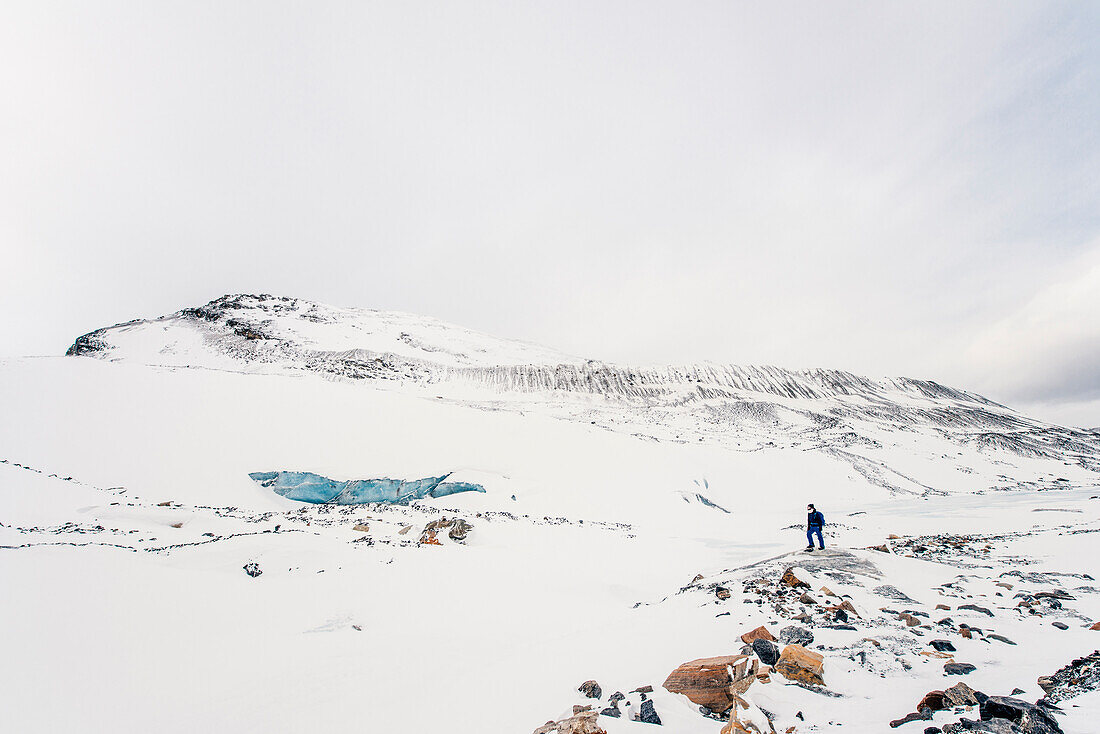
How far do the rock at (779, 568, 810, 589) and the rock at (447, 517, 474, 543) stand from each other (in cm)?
741

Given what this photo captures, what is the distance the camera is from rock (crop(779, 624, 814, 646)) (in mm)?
5016

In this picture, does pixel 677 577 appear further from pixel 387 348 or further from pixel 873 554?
pixel 387 348

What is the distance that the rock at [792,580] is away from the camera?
6.93m

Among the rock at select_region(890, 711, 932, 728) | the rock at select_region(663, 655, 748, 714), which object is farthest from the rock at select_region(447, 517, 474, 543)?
the rock at select_region(890, 711, 932, 728)

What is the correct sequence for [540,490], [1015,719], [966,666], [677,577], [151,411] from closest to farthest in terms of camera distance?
[1015,719]
[966,666]
[677,577]
[151,411]
[540,490]

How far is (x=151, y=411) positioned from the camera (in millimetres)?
16922

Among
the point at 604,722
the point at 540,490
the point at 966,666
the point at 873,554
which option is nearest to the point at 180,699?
the point at 604,722

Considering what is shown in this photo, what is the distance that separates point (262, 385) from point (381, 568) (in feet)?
52.4

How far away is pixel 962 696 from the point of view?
3400 millimetres

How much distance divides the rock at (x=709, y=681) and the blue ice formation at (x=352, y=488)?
1327cm

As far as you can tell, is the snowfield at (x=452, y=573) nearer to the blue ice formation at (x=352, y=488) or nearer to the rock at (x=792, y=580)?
the rock at (x=792, y=580)

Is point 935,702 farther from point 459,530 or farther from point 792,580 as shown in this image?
point 459,530

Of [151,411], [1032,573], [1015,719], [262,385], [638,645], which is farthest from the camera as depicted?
[262,385]

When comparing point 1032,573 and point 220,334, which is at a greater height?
point 220,334
